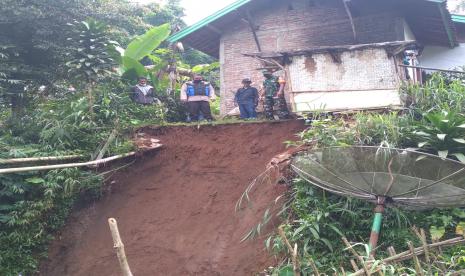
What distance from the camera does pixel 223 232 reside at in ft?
25.3

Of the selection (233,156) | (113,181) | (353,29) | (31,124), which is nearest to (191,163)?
(233,156)

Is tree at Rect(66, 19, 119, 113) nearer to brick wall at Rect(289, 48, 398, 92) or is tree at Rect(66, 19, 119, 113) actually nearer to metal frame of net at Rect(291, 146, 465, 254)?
brick wall at Rect(289, 48, 398, 92)

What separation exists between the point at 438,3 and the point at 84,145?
7.70m

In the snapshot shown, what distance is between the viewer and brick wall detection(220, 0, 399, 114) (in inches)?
417

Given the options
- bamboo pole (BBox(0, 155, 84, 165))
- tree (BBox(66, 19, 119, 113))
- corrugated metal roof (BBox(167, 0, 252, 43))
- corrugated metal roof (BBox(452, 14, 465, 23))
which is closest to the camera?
bamboo pole (BBox(0, 155, 84, 165))

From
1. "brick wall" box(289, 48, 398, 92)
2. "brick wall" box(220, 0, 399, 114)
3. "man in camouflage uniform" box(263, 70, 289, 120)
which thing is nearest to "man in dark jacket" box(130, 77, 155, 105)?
"brick wall" box(220, 0, 399, 114)

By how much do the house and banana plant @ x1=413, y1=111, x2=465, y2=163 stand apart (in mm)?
1798

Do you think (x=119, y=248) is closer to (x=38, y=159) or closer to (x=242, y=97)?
(x=38, y=159)

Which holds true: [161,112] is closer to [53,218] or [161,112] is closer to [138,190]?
[138,190]

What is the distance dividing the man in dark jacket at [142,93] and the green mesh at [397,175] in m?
5.65

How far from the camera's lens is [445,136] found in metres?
6.51

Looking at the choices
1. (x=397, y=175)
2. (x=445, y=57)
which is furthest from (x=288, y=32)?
(x=397, y=175)

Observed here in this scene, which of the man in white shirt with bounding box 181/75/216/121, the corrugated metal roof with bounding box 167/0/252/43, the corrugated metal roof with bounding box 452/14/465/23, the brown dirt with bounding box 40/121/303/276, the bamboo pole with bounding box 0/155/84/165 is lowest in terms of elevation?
the brown dirt with bounding box 40/121/303/276

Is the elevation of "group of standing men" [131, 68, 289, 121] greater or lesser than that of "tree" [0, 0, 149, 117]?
lesser
